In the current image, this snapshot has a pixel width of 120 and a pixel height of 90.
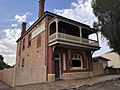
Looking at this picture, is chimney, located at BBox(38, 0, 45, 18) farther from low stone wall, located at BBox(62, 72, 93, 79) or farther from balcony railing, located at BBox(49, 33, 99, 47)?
low stone wall, located at BBox(62, 72, 93, 79)

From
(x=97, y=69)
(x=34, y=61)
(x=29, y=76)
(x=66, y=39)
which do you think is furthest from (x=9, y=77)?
(x=97, y=69)

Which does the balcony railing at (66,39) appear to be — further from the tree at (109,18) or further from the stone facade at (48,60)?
the tree at (109,18)

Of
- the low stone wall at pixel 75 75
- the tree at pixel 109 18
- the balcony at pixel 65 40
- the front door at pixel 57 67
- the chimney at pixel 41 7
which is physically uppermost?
the chimney at pixel 41 7

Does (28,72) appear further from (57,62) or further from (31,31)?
(31,31)

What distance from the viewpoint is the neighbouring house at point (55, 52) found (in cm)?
1446

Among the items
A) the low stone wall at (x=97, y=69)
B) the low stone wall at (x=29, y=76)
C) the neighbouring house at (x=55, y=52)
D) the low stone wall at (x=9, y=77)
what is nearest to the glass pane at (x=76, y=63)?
the neighbouring house at (x=55, y=52)

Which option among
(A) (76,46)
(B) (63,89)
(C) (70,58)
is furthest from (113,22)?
(B) (63,89)

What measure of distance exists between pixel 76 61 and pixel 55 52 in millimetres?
3516

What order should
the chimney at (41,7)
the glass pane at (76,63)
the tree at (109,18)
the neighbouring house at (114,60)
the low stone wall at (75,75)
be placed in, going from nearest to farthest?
the tree at (109,18) < the low stone wall at (75,75) < the glass pane at (76,63) < the chimney at (41,7) < the neighbouring house at (114,60)

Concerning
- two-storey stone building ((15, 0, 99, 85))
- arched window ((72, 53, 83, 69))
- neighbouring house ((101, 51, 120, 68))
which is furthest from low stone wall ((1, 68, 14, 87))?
neighbouring house ((101, 51, 120, 68))

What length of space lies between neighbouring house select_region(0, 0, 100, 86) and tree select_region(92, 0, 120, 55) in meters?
2.89

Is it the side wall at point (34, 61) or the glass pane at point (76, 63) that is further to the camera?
the glass pane at point (76, 63)

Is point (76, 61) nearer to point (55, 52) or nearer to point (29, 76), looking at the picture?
point (55, 52)

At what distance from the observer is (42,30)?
56.5 ft
